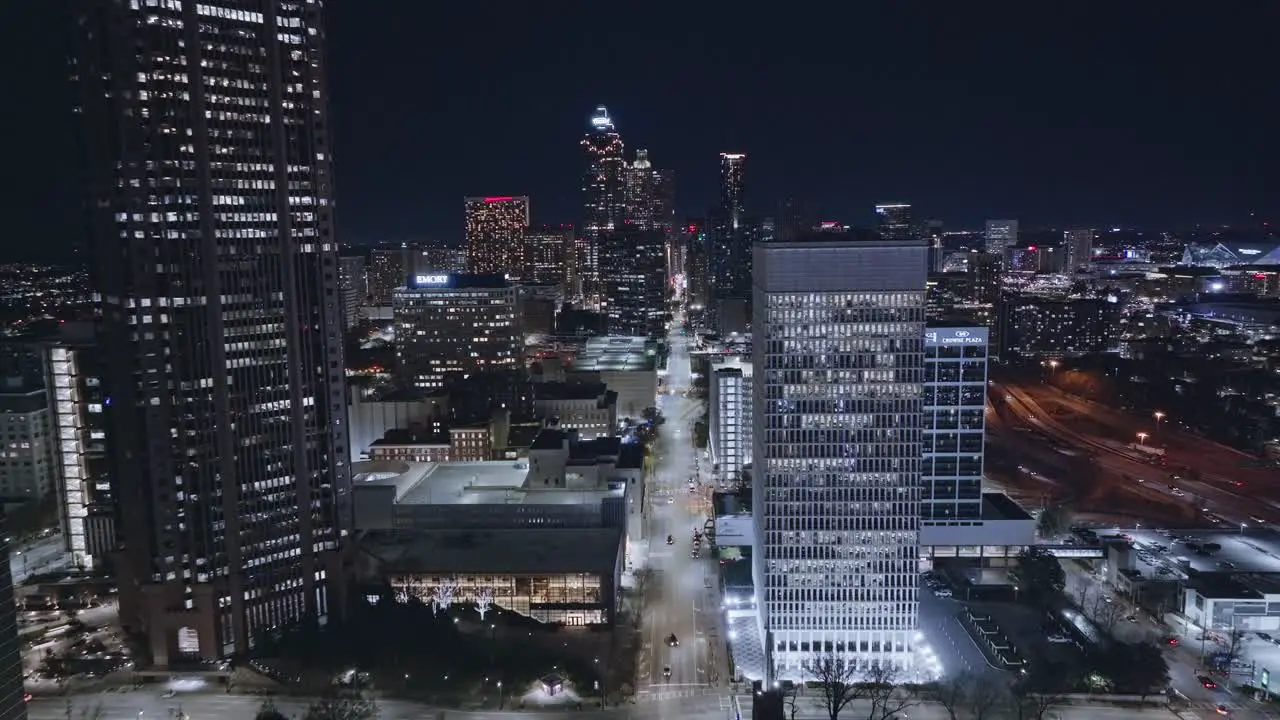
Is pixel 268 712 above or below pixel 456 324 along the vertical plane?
below

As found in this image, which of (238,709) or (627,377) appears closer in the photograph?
(238,709)

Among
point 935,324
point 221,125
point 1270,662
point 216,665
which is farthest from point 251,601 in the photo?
point 1270,662

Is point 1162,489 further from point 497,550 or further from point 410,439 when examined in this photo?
point 410,439

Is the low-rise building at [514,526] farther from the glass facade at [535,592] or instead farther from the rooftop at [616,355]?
the rooftop at [616,355]

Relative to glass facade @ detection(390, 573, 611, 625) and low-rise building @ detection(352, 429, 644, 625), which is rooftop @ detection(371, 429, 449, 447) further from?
glass facade @ detection(390, 573, 611, 625)

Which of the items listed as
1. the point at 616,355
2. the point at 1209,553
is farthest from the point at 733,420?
the point at 616,355

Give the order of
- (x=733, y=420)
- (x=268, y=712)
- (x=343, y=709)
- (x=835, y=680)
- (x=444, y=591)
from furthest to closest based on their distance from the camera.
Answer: (x=733, y=420) < (x=444, y=591) < (x=835, y=680) < (x=343, y=709) < (x=268, y=712)

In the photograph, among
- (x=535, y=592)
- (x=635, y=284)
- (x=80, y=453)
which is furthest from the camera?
(x=635, y=284)
